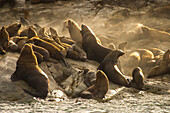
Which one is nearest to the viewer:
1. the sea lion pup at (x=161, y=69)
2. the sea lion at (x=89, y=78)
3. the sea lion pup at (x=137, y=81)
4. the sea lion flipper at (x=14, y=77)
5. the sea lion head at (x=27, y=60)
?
the sea lion flipper at (x=14, y=77)

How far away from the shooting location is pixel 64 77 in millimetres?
8758

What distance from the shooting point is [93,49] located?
10.8m

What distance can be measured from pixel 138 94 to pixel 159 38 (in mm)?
7658

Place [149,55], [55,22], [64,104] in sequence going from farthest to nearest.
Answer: [55,22] < [149,55] < [64,104]

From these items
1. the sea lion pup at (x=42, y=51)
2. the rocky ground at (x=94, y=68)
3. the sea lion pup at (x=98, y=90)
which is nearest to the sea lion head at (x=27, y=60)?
the rocky ground at (x=94, y=68)

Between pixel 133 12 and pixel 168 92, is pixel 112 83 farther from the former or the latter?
pixel 133 12

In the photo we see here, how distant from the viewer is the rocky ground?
6.54 m

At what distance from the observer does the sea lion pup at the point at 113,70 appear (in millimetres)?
8883

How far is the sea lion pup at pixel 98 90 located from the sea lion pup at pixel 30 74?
1095 mm

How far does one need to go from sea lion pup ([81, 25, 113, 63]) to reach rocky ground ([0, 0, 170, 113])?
37 cm

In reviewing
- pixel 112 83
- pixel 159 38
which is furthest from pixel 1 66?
pixel 159 38

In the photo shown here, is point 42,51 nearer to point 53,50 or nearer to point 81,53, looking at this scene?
point 53,50

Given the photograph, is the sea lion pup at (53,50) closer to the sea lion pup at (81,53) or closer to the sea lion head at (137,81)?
the sea lion pup at (81,53)

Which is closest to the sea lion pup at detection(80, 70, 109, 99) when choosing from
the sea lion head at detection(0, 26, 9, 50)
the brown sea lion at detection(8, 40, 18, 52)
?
the brown sea lion at detection(8, 40, 18, 52)
